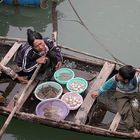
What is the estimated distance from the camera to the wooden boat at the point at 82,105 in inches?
234

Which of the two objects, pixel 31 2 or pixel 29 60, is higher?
pixel 29 60

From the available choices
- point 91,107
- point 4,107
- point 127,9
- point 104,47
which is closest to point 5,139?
point 4,107

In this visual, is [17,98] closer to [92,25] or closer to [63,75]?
[63,75]

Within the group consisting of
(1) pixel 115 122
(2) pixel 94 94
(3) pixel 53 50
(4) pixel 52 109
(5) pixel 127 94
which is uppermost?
(3) pixel 53 50

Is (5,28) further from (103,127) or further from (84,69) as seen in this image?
(103,127)

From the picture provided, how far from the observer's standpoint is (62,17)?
30.6 ft

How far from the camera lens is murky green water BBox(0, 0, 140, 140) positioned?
27.8 ft

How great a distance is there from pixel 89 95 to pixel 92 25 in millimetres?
2936

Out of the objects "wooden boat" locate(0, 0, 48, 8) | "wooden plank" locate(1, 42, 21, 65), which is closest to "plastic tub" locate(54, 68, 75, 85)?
"wooden plank" locate(1, 42, 21, 65)

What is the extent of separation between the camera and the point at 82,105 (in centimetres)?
637

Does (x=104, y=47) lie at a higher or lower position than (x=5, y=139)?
higher

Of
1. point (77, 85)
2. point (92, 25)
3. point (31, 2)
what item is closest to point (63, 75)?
point (77, 85)

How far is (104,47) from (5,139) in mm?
3051

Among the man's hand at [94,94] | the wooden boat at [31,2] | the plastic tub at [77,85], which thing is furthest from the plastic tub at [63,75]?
the wooden boat at [31,2]
